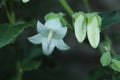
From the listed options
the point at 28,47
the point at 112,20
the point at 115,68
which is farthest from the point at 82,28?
the point at 28,47

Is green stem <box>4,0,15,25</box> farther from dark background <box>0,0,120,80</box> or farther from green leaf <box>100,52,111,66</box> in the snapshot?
green leaf <box>100,52,111,66</box>

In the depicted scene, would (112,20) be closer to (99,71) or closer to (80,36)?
(99,71)

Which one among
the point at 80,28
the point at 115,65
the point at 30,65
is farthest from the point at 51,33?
the point at 30,65

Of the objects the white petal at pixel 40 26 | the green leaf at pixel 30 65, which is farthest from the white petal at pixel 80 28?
the green leaf at pixel 30 65

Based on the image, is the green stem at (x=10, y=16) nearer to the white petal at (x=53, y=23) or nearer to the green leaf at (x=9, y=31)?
the green leaf at (x=9, y=31)

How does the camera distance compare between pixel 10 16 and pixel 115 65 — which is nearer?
pixel 115 65

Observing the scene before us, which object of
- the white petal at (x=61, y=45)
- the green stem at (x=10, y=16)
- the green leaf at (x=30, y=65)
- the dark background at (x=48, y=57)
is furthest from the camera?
the dark background at (x=48, y=57)

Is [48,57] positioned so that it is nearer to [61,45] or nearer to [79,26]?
[61,45]
